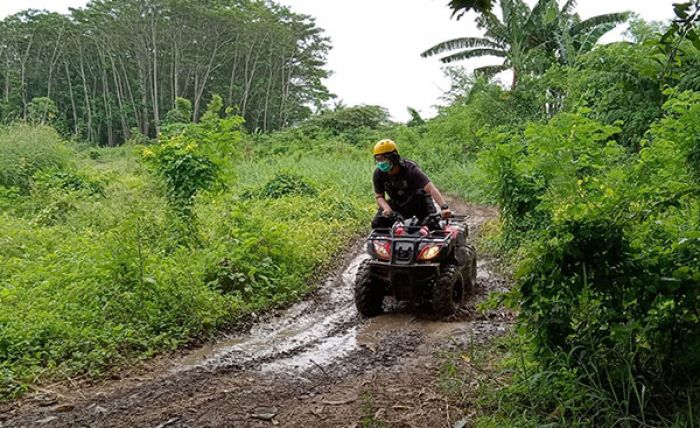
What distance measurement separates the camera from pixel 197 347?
237 inches

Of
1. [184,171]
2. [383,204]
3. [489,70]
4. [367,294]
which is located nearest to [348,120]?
[489,70]

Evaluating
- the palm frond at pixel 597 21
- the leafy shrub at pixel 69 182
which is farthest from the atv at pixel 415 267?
the palm frond at pixel 597 21

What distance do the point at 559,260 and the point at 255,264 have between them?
5.35 meters

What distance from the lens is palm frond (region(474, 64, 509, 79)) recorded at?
24984 mm

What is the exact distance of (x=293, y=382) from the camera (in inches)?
195

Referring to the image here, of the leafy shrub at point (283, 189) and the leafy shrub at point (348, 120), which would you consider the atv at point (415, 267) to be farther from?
the leafy shrub at point (348, 120)

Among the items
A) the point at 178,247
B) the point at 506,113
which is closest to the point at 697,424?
the point at 178,247

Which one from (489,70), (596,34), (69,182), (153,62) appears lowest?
(69,182)

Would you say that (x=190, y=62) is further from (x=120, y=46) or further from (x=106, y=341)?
(x=106, y=341)

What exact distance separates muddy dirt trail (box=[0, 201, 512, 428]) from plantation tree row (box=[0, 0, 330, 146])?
3500cm

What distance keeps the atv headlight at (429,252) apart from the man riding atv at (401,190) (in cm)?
76

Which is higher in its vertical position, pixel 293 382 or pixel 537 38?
pixel 537 38

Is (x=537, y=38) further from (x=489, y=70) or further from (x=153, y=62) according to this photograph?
(x=153, y=62)

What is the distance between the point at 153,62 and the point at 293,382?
46.5 m
